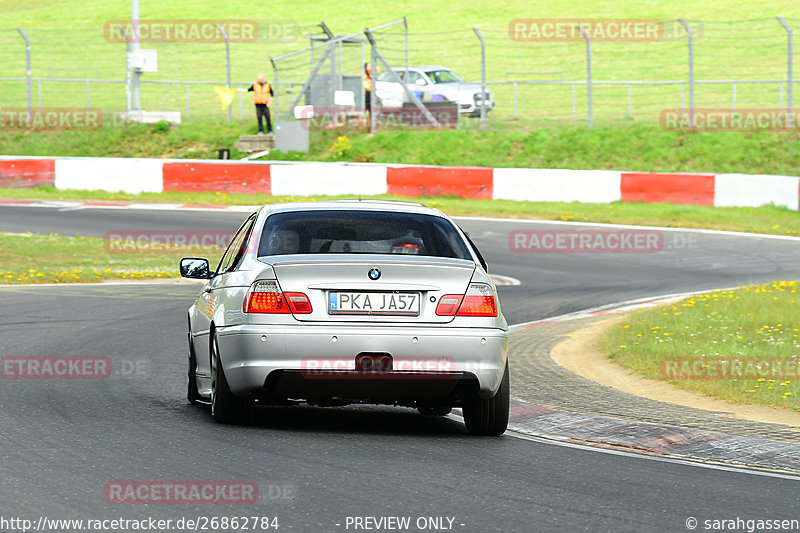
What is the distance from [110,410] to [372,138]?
2732 cm

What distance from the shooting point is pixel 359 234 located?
852 centimetres

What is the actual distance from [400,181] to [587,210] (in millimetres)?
4395

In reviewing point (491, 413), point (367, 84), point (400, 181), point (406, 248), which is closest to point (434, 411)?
point (491, 413)

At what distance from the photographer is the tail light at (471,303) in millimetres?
7789

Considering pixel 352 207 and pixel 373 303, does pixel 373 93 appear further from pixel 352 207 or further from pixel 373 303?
pixel 373 303

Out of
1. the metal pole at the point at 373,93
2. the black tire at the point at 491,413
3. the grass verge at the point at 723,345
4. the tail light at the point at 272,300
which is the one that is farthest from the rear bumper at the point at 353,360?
the metal pole at the point at 373,93

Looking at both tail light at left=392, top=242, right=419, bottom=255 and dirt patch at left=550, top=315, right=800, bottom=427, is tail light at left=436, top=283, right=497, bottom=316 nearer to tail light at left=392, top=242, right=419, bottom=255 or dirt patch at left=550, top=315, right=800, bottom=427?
tail light at left=392, top=242, right=419, bottom=255

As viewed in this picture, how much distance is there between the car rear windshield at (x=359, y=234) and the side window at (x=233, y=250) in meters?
0.43

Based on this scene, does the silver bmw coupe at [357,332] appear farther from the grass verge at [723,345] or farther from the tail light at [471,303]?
the grass verge at [723,345]

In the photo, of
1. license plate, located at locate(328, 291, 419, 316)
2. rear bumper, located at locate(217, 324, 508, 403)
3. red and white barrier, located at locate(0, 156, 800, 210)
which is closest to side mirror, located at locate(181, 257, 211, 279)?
rear bumper, located at locate(217, 324, 508, 403)

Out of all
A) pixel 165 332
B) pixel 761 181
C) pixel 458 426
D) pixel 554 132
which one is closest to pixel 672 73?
pixel 554 132

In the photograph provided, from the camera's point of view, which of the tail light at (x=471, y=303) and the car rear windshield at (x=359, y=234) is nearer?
the tail light at (x=471, y=303)

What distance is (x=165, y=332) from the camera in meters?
13.4

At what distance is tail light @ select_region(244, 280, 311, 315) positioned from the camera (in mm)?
7715
